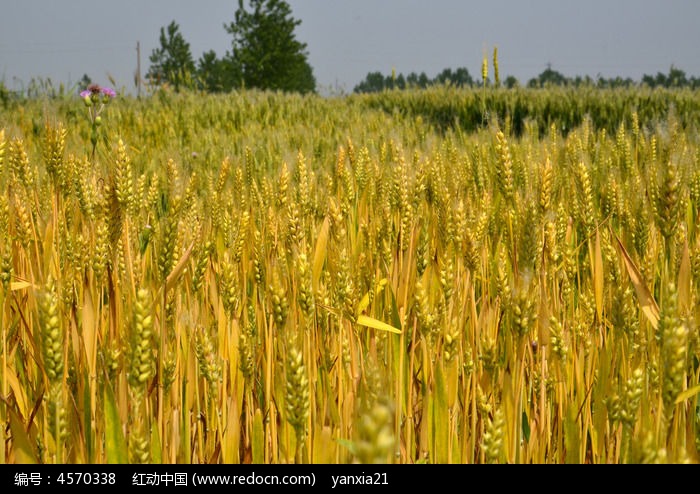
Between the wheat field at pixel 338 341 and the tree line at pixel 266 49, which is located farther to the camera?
the tree line at pixel 266 49

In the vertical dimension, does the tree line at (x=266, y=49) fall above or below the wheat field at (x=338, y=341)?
above

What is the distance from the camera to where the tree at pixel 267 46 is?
111 ft

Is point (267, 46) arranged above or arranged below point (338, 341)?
above

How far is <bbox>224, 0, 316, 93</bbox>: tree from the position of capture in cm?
3369

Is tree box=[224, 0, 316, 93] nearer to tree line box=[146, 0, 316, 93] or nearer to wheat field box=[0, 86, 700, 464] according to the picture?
tree line box=[146, 0, 316, 93]

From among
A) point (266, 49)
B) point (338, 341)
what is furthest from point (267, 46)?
point (338, 341)

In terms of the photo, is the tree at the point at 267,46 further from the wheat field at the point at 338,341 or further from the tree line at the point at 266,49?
the wheat field at the point at 338,341

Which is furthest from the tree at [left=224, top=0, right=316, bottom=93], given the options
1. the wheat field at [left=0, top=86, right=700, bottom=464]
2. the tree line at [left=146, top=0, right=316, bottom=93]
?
the wheat field at [left=0, top=86, right=700, bottom=464]

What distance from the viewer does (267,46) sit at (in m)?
33.8

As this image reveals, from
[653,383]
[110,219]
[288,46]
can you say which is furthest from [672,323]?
[288,46]

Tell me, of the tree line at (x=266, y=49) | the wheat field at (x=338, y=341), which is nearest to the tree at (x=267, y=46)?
the tree line at (x=266, y=49)

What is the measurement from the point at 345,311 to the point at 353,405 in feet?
0.53

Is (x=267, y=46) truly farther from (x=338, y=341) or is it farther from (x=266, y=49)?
(x=338, y=341)
